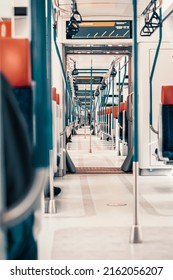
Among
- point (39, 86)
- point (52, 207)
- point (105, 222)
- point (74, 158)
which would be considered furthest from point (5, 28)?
point (74, 158)

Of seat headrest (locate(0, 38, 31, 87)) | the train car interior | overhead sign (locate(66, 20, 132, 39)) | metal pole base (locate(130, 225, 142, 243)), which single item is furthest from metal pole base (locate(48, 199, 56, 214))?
overhead sign (locate(66, 20, 132, 39))

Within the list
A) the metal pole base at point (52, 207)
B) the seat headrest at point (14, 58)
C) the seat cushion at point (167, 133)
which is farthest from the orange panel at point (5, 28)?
the seat cushion at point (167, 133)

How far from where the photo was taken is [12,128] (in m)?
1.13

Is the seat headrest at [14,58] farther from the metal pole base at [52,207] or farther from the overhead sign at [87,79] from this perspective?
the overhead sign at [87,79]

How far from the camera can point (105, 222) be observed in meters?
3.92

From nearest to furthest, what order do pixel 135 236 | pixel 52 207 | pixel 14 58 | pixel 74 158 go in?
pixel 14 58 < pixel 135 236 < pixel 52 207 < pixel 74 158

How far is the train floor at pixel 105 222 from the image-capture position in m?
3.02

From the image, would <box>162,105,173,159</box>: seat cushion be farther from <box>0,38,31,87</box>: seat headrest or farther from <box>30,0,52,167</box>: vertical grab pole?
<box>0,38,31,87</box>: seat headrest

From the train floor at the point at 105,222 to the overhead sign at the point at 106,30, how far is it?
2282mm

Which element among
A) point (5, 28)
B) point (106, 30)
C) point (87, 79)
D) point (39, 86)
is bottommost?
point (39, 86)

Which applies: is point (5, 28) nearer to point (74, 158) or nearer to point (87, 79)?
point (74, 158)

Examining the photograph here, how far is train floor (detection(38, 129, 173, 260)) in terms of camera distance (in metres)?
3.02

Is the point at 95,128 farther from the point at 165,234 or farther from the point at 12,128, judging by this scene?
the point at 12,128

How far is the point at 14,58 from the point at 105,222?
100 inches
